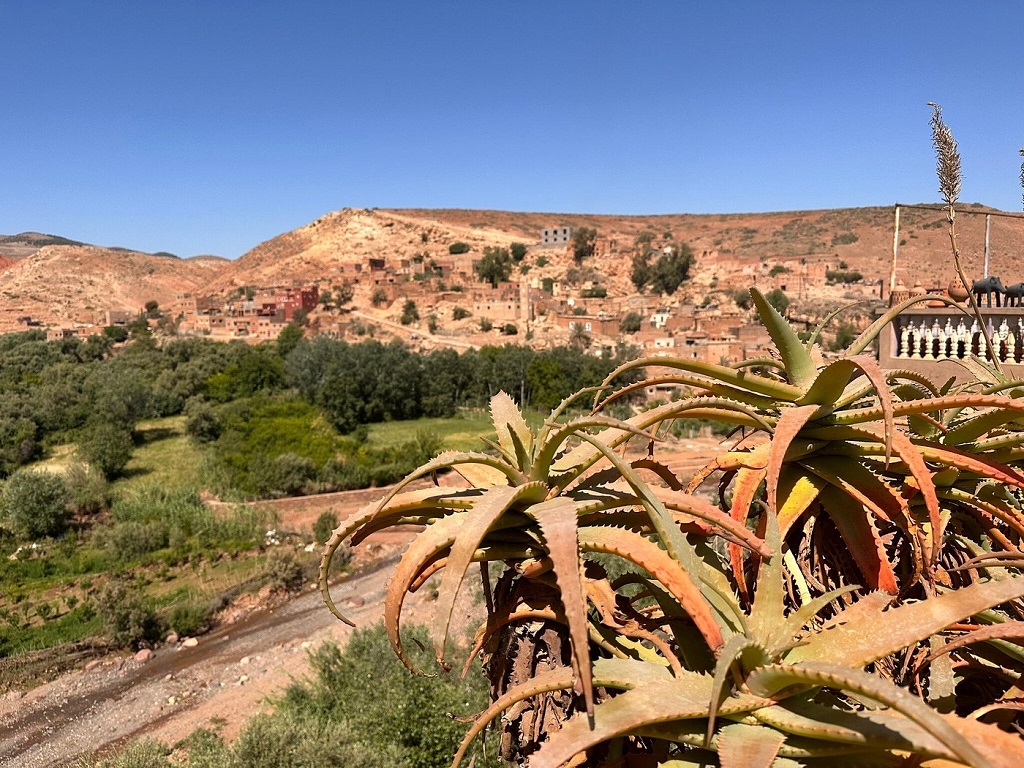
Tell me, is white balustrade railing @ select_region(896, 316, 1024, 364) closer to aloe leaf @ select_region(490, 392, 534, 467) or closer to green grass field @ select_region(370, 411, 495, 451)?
aloe leaf @ select_region(490, 392, 534, 467)

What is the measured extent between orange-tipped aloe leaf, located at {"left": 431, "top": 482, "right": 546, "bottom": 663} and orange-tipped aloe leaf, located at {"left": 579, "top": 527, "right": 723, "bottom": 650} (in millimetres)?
157

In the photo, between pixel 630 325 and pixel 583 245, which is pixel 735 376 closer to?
pixel 630 325

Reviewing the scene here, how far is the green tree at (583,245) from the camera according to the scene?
62562 millimetres

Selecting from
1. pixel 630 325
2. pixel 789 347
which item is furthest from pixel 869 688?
pixel 630 325

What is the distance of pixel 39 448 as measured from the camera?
82.0ft

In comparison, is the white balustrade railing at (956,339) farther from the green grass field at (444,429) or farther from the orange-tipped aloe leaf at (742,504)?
the green grass field at (444,429)

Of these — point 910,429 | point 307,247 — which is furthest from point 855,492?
point 307,247

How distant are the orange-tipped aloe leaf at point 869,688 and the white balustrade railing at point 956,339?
15.1ft

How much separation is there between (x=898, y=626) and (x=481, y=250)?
74.4 metres

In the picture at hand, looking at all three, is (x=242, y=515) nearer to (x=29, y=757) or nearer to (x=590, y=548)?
(x=29, y=757)

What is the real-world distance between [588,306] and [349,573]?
107 ft

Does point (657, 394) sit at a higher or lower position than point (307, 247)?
lower

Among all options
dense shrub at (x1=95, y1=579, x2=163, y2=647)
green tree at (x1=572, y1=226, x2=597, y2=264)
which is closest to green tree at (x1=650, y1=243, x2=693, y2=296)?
green tree at (x1=572, y1=226, x2=597, y2=264)

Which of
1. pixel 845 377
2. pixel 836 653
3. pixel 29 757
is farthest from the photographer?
pixel 29 757
